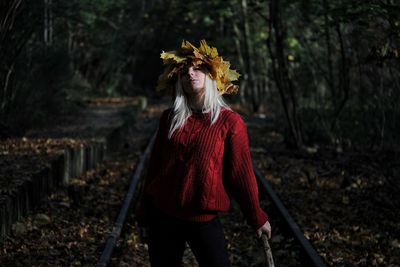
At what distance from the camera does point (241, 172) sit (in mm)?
3969

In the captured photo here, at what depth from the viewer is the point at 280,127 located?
857 inches

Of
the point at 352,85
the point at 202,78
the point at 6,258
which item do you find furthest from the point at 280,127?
the point at 202,78

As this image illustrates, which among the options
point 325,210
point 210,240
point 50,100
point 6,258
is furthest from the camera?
point 50,100

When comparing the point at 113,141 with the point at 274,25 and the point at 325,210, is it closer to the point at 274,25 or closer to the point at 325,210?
the point at 274,25

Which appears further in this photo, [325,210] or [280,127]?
[280,127]

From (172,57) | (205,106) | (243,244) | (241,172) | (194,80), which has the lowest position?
(243,244)

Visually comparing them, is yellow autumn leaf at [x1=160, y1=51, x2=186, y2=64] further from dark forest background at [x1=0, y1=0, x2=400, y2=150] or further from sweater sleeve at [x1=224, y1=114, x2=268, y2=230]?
dark forest background at [x1=0, y1=0, x2=400, y2=150]

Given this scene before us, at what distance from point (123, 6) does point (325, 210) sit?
100 feet

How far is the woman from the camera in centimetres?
393

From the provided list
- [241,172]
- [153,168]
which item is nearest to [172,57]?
[153,168]

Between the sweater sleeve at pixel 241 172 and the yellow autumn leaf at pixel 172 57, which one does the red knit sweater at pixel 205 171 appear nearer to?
the sweater sleeve at pixel 241 172

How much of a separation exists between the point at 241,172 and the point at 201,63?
665 mm

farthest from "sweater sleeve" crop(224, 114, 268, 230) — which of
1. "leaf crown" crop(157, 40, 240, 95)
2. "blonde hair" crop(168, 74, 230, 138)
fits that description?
"leaf crown" crop(157, 40, 240, 95)

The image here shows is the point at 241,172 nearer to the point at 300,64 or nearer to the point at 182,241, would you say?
the point at 182,241
